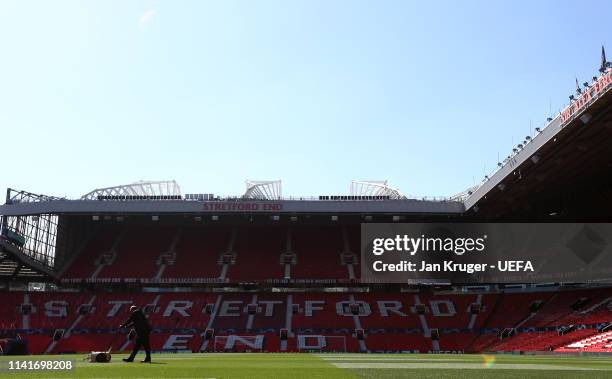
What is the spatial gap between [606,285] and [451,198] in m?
14.8

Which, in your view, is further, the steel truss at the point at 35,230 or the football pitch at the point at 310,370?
the steel truss at the point at 35,230

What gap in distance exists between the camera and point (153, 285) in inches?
2243

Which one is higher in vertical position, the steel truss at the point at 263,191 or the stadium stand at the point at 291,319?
the steel truss at the point at 263,191

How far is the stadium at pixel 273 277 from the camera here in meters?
46.6

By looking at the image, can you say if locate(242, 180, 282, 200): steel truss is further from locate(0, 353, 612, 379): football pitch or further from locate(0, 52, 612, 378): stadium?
locate(0, 353, 612, 379): football pitch

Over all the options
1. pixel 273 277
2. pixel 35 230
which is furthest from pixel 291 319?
pixel 35 230

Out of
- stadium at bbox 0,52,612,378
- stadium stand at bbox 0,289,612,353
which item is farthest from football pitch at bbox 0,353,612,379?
stadium stand at bbox 0,289,612,353

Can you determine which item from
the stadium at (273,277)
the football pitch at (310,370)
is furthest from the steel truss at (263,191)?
the football pitch at (310,370)

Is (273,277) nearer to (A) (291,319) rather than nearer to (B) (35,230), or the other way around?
(A) (291,319)

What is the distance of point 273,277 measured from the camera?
55.7m

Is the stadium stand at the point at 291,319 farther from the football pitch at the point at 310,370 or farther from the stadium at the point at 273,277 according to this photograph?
the football pitch at the point at 310,370

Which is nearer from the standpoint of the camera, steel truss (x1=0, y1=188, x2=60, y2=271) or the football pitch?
the football pitch

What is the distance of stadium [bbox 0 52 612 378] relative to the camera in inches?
1836

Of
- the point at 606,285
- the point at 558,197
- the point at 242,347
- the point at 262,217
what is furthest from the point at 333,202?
the point at 606,285
